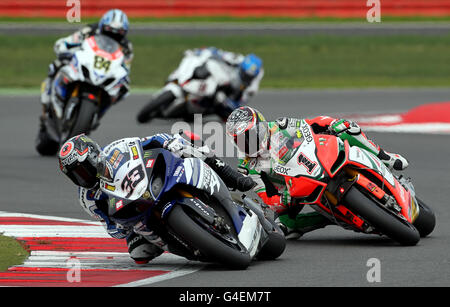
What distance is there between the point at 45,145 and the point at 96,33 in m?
1.71

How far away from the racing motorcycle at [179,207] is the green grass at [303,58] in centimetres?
1952

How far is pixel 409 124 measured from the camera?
64.1 feet

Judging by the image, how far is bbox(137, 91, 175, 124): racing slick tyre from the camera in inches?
807

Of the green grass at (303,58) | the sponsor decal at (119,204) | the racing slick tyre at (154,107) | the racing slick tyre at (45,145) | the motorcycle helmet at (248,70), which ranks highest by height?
the sponsor decal at (119,204)

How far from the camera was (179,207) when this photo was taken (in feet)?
26.9

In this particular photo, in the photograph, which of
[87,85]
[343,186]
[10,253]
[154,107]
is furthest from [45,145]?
[343,186]

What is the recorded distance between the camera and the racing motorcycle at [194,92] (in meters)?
20.9

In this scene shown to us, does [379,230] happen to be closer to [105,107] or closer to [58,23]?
[105,107]

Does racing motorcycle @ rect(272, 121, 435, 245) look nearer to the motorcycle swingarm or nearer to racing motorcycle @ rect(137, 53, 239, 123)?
the motorcycle swingarm

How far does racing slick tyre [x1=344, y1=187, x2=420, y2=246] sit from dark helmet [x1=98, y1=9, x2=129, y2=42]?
22.9 ft

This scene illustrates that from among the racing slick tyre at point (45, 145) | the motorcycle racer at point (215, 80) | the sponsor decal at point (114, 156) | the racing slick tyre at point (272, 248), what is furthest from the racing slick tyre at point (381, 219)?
the motorcycle racer at point (215, 80)

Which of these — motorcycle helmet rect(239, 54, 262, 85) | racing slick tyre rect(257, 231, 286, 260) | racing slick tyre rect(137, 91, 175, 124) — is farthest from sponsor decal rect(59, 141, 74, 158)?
motorcycle helmet rect(239, 54, 262, 85)

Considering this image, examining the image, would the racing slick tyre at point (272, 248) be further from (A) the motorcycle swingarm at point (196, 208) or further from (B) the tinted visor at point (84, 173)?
(B) the tinted visor at point (84, 173)
